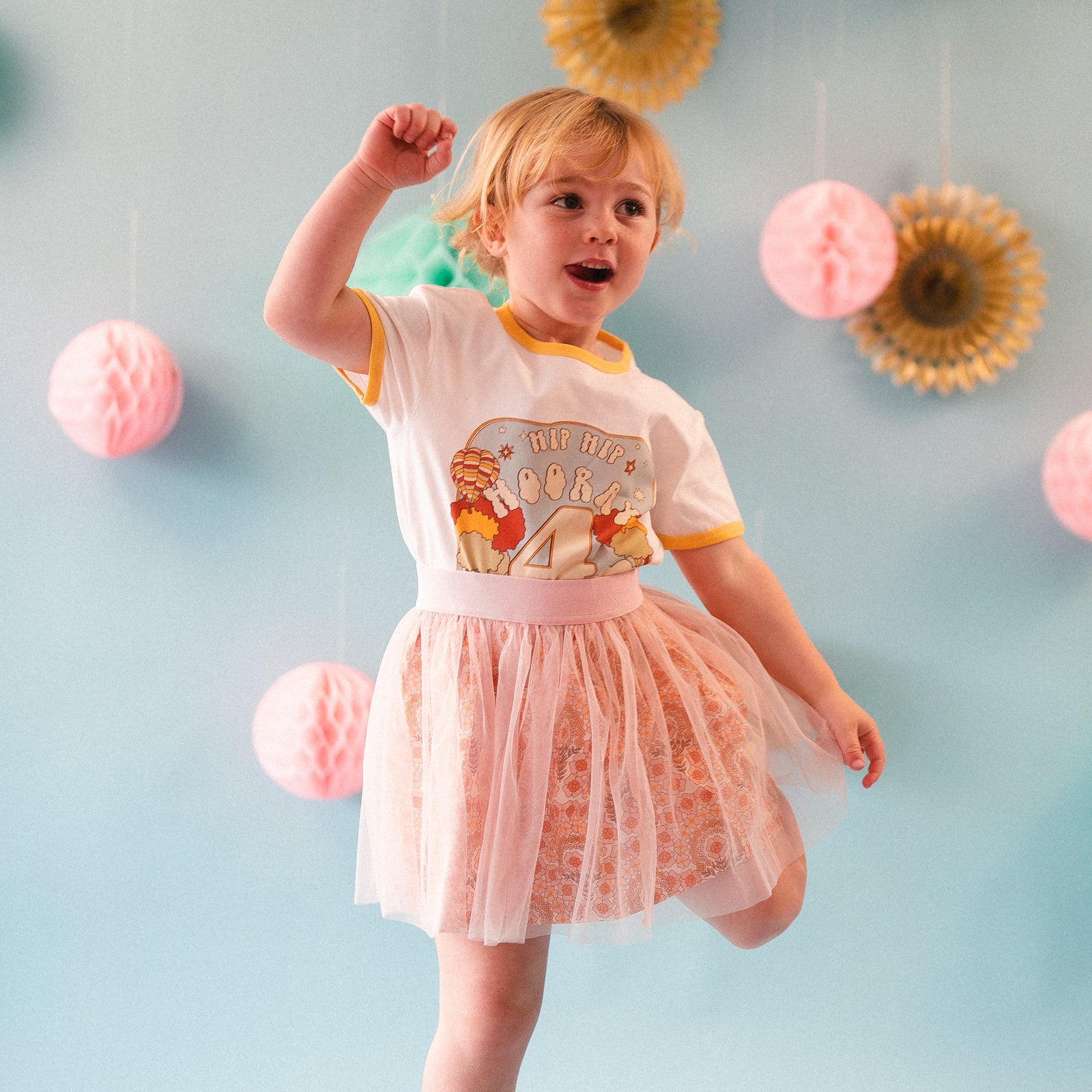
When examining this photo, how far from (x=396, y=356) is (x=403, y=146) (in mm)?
168

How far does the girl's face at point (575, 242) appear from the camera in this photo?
37.7 inches

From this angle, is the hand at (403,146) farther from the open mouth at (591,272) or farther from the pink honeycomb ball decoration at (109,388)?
the pink honeycomb ball decoration at (109,388)

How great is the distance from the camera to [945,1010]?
1387mm

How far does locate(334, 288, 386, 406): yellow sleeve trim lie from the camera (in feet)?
2.97

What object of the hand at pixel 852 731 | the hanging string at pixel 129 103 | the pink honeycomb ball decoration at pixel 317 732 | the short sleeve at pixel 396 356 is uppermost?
the hanging string at pixel 129 103

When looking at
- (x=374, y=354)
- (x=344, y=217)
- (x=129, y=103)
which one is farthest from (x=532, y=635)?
(x=129, y=103)

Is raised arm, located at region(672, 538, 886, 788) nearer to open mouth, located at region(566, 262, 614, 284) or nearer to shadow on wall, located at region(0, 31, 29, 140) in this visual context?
open mouth, located at region(566, 262, 614, 284)

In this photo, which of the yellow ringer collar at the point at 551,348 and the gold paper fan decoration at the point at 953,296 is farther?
the gold paper fan decoration at the point at 953,296

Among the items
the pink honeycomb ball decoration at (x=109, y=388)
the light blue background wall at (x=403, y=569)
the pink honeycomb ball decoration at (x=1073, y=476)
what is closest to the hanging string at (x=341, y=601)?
the light blue background wall at (x=403, y=569)

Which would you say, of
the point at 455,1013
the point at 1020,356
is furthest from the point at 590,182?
the point at 455,1013

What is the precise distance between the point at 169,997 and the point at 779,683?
0.83 m

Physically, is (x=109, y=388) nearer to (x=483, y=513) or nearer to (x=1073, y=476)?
(x=483, y=513)

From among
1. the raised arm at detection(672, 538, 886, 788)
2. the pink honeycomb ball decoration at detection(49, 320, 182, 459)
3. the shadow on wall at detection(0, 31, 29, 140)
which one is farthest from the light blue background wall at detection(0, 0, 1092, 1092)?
the raised arm at detection(672, 538, 886, 788)

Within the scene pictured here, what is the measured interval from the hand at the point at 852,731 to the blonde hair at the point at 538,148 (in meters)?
0.51
